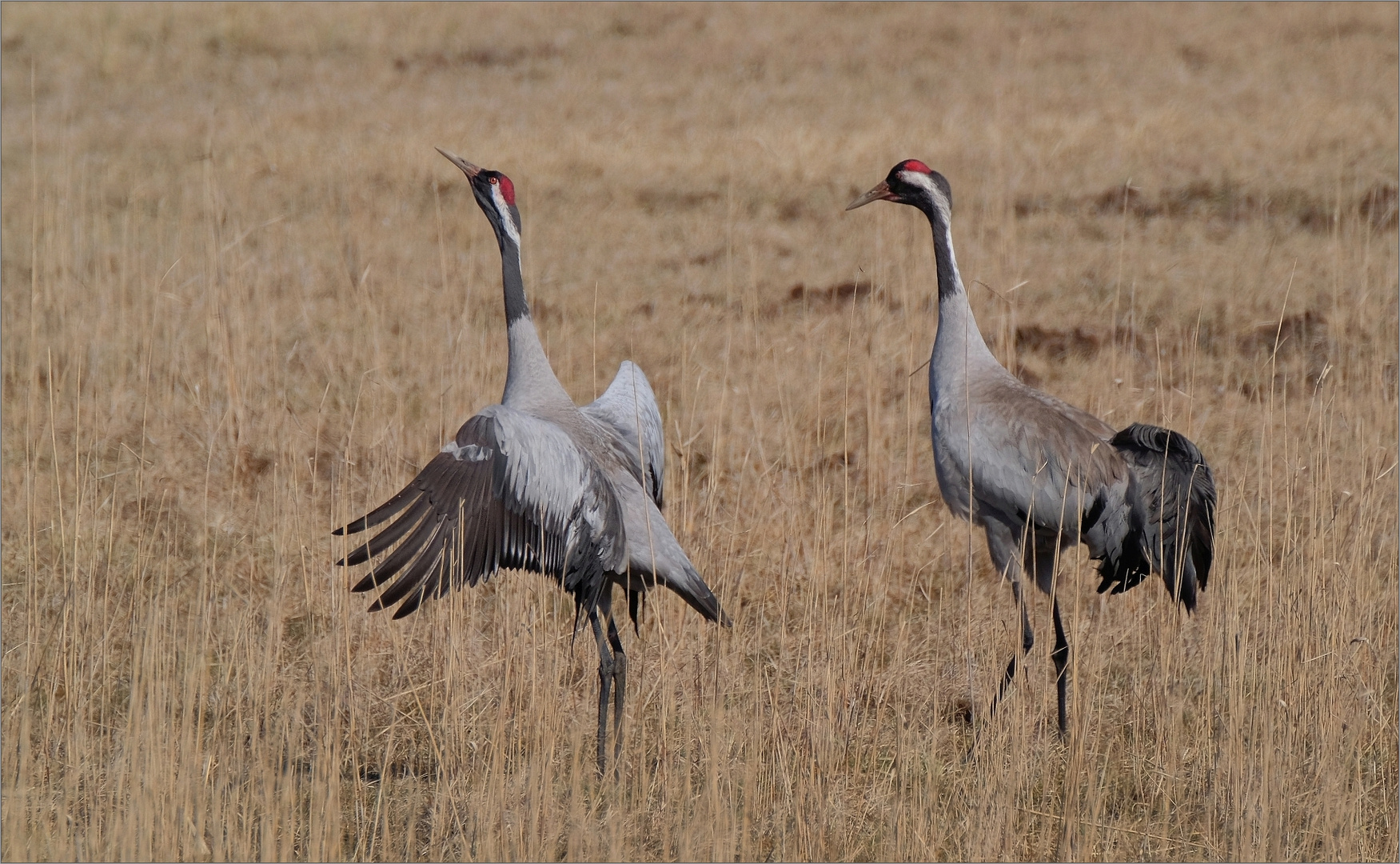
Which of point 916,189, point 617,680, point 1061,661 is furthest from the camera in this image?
point 916,189

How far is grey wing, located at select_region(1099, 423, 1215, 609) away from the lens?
13.1 ft

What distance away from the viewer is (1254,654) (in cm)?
358

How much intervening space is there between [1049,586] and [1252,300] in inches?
159

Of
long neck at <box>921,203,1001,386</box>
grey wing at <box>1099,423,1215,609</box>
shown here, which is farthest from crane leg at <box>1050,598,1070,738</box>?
long neck at <box>921,203,1001,386</box>

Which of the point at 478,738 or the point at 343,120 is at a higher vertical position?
the point at 343,120

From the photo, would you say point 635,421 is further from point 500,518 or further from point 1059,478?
point 1059,478

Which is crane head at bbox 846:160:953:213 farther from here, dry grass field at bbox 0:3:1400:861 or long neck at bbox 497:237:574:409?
long neck at bbox 497:237:574:409

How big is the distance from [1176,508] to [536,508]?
1.88 m

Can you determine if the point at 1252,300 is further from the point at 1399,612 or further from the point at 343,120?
the point at 343,120

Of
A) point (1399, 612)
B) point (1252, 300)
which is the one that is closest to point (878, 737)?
point (1399, 612)

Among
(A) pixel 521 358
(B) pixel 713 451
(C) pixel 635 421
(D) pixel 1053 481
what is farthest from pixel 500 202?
(D) pixel 1053 481

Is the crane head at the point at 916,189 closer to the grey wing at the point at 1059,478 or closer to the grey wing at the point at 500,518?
the grey wing at the point at 1059,478

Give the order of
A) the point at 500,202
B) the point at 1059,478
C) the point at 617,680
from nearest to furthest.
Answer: the point at 617,680 < the point at 1059,478 < the point at 500,202

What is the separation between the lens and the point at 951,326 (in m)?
4.54
